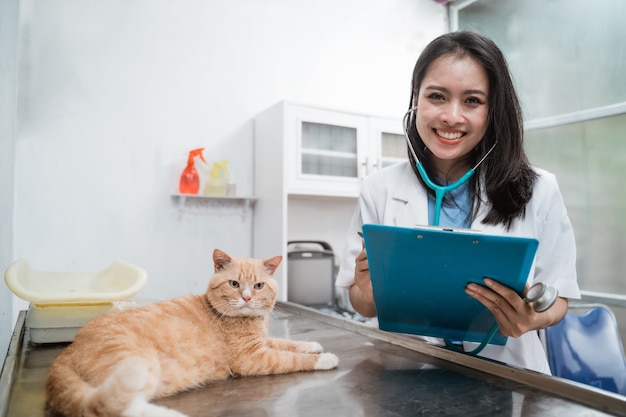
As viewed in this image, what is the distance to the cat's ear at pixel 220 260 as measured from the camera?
37.5 inches

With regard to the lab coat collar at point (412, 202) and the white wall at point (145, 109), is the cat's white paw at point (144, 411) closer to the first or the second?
the lab coat collar at point (412, 202)

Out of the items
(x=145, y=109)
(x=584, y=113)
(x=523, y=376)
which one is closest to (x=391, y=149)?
(x=584, y=113)

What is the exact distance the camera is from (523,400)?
659 millimetres

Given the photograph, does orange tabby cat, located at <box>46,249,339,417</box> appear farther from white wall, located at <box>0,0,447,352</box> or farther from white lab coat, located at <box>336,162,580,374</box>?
white wall, located at <box>0,0,447,352</box>

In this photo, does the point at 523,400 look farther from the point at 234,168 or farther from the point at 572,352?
the point at 234,168

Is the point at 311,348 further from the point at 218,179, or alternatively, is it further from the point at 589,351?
the point at 218,179

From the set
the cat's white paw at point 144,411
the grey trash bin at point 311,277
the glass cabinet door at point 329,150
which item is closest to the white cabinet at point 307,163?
the glass cabinet door at point 329,150

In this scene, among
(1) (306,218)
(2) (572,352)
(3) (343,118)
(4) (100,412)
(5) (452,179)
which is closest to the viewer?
(4) (100,412)

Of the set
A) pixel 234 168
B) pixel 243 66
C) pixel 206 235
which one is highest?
pixel 243 66

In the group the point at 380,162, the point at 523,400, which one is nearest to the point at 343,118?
the point at 380,162

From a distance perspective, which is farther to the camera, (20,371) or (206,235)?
(206,235)

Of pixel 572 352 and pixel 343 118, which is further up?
pixel 343 118

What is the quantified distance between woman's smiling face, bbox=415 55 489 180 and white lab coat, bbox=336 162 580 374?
0.16 metres

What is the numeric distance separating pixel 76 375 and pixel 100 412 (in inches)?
5.6
